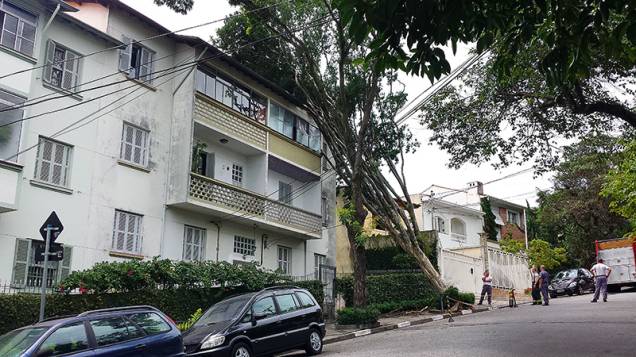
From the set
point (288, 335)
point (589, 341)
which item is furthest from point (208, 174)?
point (589, 341)

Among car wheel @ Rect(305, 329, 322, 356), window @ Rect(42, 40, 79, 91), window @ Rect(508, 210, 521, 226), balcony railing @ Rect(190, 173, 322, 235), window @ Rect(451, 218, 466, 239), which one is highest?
window @ Rect(508, 210, 521, 226)

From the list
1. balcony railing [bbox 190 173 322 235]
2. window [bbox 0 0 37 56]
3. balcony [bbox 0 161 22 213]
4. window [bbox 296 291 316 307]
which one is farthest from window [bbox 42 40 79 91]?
window [bbox 296 291 316 307]

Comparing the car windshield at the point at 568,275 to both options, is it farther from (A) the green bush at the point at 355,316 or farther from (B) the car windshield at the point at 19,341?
(B) the car windshield at the point at 19,341

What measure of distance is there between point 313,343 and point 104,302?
5.51 meters

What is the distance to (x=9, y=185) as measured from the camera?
15.0m

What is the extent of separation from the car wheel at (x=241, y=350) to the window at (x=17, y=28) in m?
10.6

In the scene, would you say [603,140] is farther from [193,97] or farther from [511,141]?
[193,97]

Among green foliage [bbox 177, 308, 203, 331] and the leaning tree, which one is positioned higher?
the leaning tree

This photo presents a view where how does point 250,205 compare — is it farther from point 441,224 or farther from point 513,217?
point 513,217

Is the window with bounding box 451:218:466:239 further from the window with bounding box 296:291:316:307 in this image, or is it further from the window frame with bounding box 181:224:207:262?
→ the window with bounding box 296:291:316:307

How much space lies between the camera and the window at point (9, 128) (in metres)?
15.3

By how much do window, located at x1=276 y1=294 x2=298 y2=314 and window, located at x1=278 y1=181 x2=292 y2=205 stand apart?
13.6m

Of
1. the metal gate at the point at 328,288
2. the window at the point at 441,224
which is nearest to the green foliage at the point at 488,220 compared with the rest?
the window at the point at 441,224

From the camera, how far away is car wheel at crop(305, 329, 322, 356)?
1355 centimetres
